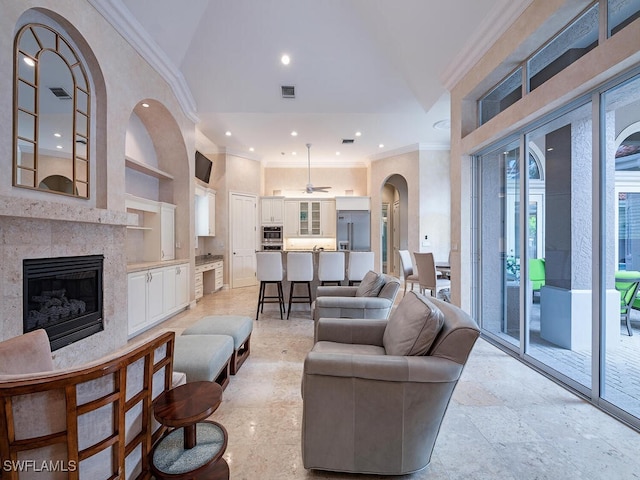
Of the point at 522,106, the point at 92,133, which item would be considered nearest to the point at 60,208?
the point at 92,133

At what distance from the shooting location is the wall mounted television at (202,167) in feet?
21.0

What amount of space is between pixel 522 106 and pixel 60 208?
4.23 metres

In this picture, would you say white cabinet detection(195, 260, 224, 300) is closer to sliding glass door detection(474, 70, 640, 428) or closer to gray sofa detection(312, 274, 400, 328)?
gray sofa detection(312, 274, 400, 328)

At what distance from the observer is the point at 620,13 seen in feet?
6.68

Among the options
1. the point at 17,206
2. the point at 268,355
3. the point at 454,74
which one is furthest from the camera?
the point at 454,74

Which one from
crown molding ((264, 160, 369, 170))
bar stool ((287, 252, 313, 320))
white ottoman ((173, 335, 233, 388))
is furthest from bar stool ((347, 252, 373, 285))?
crown molding ((264, 160, 369, 170))

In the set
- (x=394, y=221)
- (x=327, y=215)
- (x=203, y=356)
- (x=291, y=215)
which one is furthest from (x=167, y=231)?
(x=394, y=221)

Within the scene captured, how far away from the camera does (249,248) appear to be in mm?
7711

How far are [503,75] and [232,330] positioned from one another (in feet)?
13.1

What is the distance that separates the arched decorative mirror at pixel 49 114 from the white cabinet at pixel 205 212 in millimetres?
3382

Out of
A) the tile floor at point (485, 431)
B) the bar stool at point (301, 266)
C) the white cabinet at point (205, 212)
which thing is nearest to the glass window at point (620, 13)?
the tile floor at point (485, 431)

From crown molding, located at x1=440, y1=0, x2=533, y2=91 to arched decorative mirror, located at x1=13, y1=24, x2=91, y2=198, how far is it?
4.09 metres

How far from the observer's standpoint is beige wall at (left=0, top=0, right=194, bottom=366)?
2.04 meters

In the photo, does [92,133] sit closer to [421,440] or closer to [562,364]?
[421,440]
